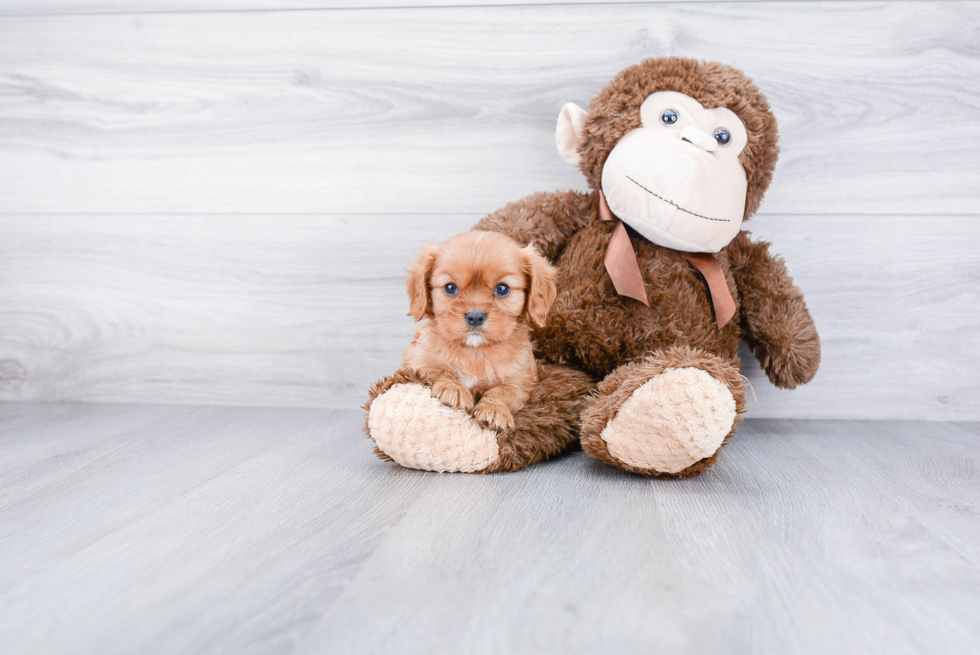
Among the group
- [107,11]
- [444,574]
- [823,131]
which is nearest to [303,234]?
[107,11]

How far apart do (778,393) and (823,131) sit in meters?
→ 0.49

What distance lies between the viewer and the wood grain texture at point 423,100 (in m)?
1.18

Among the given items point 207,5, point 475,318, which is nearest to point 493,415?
point 475,318

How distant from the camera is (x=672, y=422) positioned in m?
0.81

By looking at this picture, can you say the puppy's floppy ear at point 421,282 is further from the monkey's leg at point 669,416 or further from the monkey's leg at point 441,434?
the monkey's leg at point 669,416

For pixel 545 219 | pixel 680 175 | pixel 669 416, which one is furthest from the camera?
pixel 545 219

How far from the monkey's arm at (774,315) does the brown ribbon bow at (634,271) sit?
0.07 m

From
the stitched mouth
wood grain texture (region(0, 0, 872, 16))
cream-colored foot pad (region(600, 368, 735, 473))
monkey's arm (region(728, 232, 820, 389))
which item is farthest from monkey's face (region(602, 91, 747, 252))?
wood grain texture (region(0, 0, 872, 16))

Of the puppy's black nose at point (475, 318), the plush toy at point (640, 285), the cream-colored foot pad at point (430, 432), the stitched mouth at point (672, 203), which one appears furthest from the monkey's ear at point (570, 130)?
the cream-colored foot pad at point (430, 432)

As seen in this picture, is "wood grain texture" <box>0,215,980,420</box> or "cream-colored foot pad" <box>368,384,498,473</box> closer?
"cream-colored foot pad" <box>368,384,498,473</box>

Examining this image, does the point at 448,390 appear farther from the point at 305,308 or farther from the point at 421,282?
the point at 305,308

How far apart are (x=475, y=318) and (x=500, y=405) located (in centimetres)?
12

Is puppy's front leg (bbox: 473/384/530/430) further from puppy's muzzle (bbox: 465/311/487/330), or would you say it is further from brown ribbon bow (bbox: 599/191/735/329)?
Result: brown ribbon bow (bbox: 599/191/735/329)

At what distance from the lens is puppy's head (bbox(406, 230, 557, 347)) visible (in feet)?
2.89
